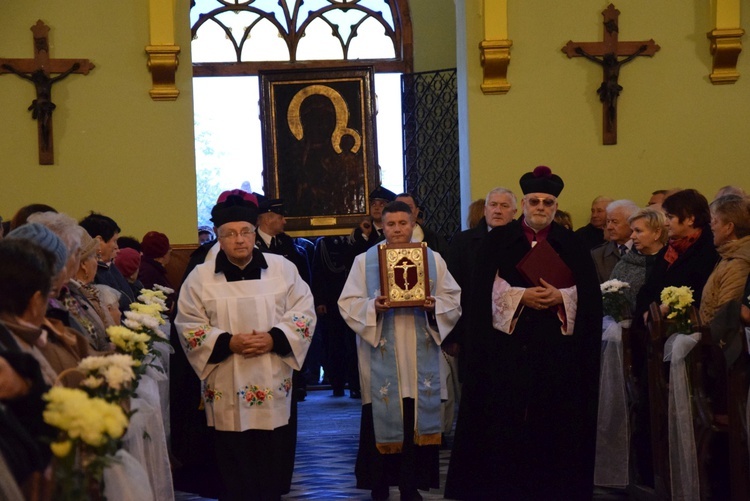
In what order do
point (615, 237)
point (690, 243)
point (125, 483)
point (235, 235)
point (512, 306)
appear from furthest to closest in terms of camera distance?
point (615, 237), point (690, 243), point (512, 306), point (235, 235), point (125, 483)

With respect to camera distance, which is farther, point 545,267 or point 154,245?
point 154,245

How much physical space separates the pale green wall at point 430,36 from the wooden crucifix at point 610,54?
12.8ft

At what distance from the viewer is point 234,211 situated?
6730 mm

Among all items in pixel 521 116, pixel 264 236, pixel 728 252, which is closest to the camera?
pixel 728 252

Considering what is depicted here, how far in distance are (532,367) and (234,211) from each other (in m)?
2.03

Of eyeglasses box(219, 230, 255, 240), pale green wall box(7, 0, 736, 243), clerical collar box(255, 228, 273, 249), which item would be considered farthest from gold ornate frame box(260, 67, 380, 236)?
eyeglasses box(219, 230, 255, 240)

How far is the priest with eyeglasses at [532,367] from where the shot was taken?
6.97m

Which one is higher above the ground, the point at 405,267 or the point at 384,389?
the point at 405,267

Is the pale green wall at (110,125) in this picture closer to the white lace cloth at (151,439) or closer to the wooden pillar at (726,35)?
the wooden pillar at (726,35)

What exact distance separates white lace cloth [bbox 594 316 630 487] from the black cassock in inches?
28.4

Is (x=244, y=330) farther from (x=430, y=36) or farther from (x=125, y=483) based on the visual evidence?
(x=430, y=36)

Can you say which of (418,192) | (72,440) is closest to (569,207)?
(418,192)

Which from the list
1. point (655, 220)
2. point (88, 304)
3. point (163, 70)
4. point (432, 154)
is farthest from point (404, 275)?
point (432, 154)

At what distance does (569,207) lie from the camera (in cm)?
1140
